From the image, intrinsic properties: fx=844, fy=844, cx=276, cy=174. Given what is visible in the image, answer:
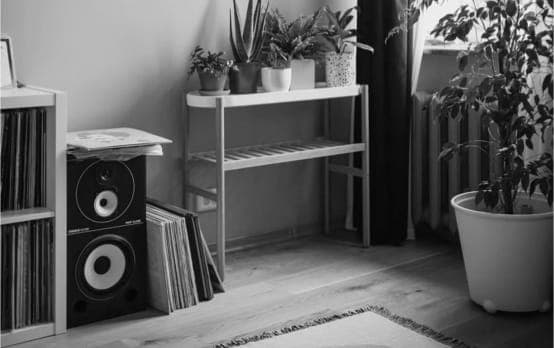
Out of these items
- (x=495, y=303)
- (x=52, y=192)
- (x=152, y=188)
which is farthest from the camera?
(x=152, y=188)

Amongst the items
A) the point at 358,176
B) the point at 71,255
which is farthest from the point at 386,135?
the point at 71,255

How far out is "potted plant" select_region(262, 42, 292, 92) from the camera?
3.14 metres

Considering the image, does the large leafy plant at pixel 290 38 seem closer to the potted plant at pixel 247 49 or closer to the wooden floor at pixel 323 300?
the potted plant at pixel 247 49

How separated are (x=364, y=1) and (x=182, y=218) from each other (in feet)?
4.00

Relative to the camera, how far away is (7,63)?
271 cm

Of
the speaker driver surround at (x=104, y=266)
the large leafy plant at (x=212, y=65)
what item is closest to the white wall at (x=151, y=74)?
the large leafy plant at (x=212, y=65)

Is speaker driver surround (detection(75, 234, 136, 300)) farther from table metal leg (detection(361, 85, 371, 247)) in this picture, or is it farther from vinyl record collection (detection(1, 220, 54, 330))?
table metal leg (detection(361, 85, 371, 247))

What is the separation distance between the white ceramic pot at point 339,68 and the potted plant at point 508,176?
59 centimetres

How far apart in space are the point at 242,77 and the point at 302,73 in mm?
270

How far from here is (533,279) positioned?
2.67m

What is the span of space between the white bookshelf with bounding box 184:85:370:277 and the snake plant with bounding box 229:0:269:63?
16 cm

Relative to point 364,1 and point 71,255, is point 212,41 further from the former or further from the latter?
point 71,255

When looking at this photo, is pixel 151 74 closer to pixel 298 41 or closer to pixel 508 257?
pixel 298 41

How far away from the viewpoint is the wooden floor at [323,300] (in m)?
2.56
